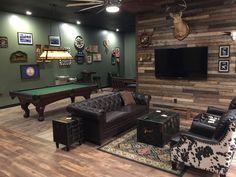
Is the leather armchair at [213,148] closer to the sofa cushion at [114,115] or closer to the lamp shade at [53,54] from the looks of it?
the sofa cushion at [114,115]

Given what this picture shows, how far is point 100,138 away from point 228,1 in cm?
435

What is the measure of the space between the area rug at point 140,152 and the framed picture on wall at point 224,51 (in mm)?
2821

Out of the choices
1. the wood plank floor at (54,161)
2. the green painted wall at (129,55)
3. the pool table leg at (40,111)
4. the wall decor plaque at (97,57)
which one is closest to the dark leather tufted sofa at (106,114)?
the wood plank floor at (54,161)

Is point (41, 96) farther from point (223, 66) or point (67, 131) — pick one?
point (223, 66)

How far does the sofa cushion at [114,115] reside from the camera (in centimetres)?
420

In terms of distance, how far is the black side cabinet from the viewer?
3.70 metres

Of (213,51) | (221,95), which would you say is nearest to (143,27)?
(213,51)

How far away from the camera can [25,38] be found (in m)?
7.63

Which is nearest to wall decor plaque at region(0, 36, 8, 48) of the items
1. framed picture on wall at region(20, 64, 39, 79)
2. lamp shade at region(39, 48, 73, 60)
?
framed picture on wall at region(20, 64, 39, 79)

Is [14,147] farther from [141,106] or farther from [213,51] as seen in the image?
[213,51]

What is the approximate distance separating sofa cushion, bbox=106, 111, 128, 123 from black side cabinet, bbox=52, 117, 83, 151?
0.58 m

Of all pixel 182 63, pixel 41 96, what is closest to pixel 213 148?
pixel 182 63

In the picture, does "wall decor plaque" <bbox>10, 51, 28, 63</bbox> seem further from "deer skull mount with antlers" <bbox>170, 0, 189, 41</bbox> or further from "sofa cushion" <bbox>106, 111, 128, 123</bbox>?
"deer skull mount with antlers" <bbox>170, 0, 189, 41</bbox>

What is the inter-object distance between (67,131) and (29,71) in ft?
16.5
